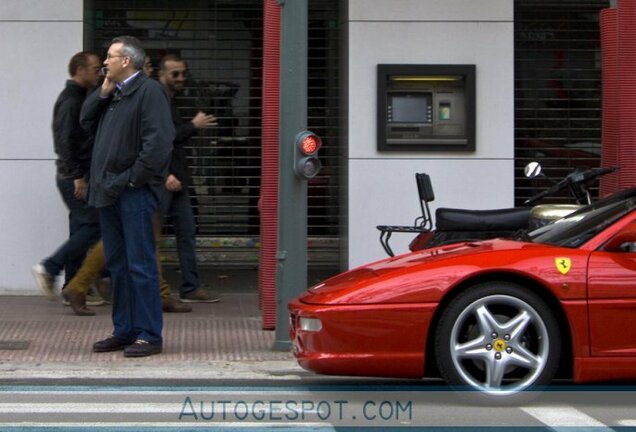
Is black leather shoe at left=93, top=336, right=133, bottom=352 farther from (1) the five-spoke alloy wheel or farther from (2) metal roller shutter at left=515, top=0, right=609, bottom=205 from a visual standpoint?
(2) metal roller shutter at left=515, top=0, right=609, bottom=205

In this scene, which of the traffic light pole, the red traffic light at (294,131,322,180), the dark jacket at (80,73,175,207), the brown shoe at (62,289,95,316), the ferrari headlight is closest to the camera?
the ferrari headlight

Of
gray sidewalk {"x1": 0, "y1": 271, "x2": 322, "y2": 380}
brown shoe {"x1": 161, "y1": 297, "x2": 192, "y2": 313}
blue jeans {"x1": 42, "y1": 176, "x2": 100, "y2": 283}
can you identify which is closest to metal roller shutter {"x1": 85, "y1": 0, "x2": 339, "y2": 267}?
gray sidewalk {"x1": 0, "y1": 271, "x2": 322, "y2": 380}

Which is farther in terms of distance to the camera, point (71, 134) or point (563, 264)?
point (71, 134)

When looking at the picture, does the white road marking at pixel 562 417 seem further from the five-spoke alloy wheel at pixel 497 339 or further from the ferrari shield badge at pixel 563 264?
the ferrari shield badge at pixel 563 264

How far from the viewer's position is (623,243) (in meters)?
6.57

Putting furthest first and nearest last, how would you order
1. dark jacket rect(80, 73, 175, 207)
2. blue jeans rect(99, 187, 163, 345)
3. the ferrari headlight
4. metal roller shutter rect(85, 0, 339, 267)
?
metal roller shutter rect(85, 0, 339, 267) → blue jeans rect(99, 187, 163, 345) → dark jacket rect(80, 73, 175, 207) → the ferrari headlight

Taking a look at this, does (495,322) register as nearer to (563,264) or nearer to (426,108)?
(563,264)

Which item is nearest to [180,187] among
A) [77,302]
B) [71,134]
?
[71,134]

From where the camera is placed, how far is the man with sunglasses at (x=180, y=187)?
33.2ft

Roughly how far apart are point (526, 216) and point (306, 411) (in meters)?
3.32

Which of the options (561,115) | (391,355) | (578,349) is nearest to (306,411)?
(391,355)

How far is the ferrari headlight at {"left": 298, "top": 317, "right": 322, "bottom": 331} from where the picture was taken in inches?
258

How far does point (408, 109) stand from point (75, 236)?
3.40 meters

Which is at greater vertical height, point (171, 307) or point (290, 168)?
point (290, 168)
